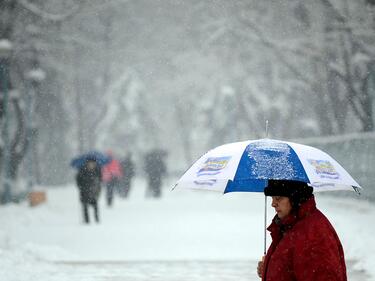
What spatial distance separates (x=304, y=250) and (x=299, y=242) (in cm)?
6

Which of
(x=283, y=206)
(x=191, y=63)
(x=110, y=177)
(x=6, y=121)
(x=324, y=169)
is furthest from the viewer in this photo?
(x=191, y=63)

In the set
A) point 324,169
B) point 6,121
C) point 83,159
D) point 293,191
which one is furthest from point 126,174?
point 293,191

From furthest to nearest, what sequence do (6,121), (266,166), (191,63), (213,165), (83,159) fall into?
(191,63), (6,121), (83,159), (213,165), (266,166)

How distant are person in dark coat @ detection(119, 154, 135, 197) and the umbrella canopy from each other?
83.7 feet

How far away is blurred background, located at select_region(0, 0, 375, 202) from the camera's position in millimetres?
24688

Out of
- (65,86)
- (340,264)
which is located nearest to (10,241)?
(340,264)

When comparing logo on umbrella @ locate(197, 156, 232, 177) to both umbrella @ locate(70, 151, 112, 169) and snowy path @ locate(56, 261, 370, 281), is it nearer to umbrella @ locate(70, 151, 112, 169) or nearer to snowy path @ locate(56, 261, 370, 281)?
snowy path @ locate(56, 261, 370, 281)

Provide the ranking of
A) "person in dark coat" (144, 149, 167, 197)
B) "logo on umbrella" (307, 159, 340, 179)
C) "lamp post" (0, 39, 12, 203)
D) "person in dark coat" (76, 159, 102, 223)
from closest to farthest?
"logo on umbrella" (307, 159, 340, 179), "person in dark coat" (76, 159, 102, 223), "lamp post" (0, 39, 12, 203), "person in dark coat" (144, 149, 167, 197)

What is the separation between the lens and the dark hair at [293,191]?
442 cm

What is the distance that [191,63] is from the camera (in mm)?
38469

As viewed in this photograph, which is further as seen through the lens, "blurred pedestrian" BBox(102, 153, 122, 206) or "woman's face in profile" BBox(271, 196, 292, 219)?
"blurred pedestrian" BBox(102, 153, 122, 206)

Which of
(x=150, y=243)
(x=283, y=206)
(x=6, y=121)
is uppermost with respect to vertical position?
(x=6, y=121)

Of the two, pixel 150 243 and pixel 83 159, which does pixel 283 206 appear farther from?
pixel 83 159

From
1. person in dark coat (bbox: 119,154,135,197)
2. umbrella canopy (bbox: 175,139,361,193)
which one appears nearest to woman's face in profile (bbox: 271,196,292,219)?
umbrella canopy (bbox: 175,139,361,193)
